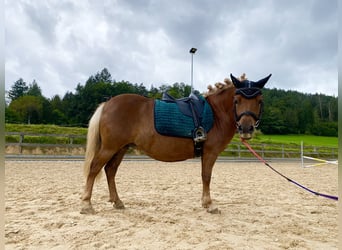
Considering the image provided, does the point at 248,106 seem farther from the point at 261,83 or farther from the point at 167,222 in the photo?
the point at 167,222

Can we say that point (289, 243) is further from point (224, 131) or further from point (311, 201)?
point (311, 201)

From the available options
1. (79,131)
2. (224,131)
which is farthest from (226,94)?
(79,131)

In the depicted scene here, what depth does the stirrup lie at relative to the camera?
3643mm

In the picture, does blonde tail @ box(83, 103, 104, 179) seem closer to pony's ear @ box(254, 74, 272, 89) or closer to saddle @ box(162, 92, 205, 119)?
saddle @ box(162, 92, 205, 119)

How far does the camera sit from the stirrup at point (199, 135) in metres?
3.64

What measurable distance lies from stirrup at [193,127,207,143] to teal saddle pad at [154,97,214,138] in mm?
58

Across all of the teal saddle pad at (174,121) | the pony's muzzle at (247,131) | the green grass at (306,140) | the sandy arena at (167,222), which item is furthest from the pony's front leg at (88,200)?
the green grass at (306,140)

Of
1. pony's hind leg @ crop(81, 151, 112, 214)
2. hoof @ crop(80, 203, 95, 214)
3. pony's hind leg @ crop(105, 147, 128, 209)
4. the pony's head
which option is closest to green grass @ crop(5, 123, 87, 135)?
pony's hind leg @ crop(105, 147, 128, 209)

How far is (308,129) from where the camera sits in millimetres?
44625

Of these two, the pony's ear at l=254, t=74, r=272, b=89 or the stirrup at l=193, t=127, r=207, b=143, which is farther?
the stirrup at l=193, t=127, r=207, b=143

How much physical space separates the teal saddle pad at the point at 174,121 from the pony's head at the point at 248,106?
485mm

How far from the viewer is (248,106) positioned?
344 centimetres

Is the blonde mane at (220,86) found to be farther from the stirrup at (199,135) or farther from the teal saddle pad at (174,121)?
the stirrup at (199,135)

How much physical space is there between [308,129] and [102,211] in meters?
48.6
